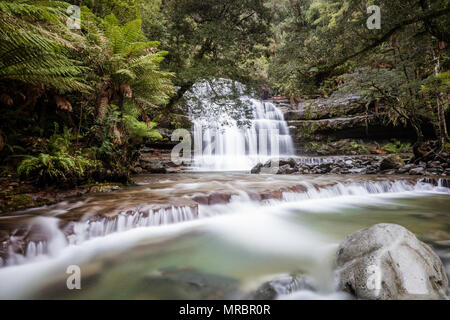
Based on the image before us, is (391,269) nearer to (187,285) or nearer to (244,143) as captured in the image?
(187,285)

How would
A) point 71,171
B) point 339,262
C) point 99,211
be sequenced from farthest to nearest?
point 71,171, point 99,211, point 339,262

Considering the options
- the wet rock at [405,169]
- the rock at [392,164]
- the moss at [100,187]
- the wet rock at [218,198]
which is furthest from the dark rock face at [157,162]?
the wet rock at [405,169]

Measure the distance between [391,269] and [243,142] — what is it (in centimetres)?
1214

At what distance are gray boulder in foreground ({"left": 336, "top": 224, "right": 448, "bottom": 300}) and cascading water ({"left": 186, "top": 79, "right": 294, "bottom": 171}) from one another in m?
9.17

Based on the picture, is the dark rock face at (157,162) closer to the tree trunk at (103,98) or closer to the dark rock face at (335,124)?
the tree trunk at (103,98)

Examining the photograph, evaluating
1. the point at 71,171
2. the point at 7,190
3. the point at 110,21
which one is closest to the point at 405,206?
the point at 71,171

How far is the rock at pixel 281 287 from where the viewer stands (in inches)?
64.2

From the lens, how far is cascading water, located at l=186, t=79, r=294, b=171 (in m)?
11.9

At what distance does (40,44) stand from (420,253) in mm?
4490

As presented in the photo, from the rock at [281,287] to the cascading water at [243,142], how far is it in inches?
363

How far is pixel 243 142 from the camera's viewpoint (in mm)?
13523

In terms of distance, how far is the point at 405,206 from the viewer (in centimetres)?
450

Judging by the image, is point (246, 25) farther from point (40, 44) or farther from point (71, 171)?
point (71, 171)

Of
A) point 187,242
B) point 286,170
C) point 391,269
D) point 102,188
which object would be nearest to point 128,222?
point 187,242
